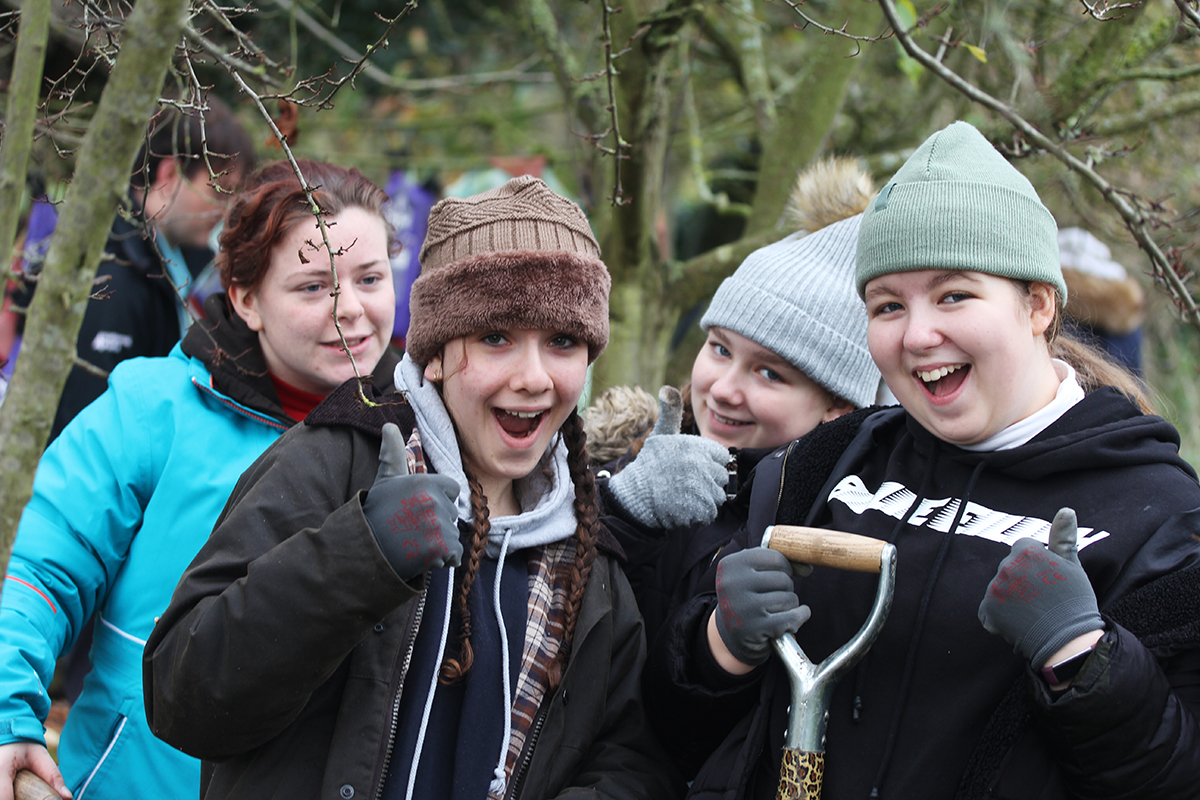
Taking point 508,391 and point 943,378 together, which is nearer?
point 943,378

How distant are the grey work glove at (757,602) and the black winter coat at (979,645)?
0.45 feet

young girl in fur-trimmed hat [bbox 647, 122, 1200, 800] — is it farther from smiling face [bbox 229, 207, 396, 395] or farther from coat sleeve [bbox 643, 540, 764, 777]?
smiling face [bbox 229, 207, 396, 395]

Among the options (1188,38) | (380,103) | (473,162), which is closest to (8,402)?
(1188,38)

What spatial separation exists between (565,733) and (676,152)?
4.79m

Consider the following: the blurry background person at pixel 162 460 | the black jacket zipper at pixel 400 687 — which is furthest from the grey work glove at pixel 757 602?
the blurry background person at pixel 162 460

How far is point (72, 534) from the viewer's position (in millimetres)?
2150

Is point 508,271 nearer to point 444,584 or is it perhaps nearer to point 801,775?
point 444,584

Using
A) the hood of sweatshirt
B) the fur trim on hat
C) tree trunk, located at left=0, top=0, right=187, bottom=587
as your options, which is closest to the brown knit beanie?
the fur trim on hat

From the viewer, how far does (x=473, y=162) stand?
7.02 meters

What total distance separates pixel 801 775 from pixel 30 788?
1.42 metres

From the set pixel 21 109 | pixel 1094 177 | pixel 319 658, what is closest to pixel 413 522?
pixel 319 658

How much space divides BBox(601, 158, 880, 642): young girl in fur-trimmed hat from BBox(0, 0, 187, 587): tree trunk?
1.40 metres

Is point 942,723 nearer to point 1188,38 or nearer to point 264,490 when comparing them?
point 264,490

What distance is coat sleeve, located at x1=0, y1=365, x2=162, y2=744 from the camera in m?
2.01
